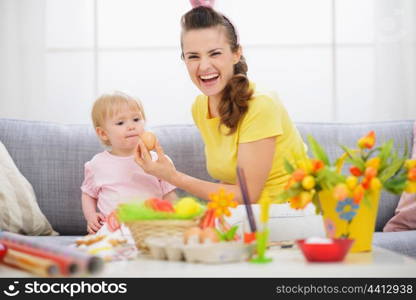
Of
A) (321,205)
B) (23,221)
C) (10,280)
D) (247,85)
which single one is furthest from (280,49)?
(10,280)

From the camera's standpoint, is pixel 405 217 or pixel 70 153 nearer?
pixel 405 217

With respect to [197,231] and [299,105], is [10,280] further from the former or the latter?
[299,105]

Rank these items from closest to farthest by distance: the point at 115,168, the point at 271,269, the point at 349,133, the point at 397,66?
1. the point at 271,269
2. the point at 115,168
3. the point at 349,133
4. the point at 397,66

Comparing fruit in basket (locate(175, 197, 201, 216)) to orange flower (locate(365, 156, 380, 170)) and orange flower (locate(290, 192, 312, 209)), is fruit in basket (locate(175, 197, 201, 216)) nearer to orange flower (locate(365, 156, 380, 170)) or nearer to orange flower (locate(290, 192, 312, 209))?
orange flower (locate(290, 192, 312, 209))

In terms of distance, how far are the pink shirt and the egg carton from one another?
3.86ft

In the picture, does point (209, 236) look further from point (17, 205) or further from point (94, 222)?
point (17, 205)

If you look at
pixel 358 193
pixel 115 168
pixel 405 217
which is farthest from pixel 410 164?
pixel 115 168

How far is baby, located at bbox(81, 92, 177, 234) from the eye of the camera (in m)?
2.51

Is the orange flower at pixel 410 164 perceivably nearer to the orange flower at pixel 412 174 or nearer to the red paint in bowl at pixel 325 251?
the orange flower at pixel 412 174

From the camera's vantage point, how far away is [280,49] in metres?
3.40

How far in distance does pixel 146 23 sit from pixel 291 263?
2.38 m

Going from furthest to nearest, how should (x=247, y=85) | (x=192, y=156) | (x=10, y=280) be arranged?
(x=192, y=156), (x=247, y=85), (x=10, y=280)

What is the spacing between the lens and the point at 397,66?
3.33 metres

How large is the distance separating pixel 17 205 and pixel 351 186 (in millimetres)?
1585
